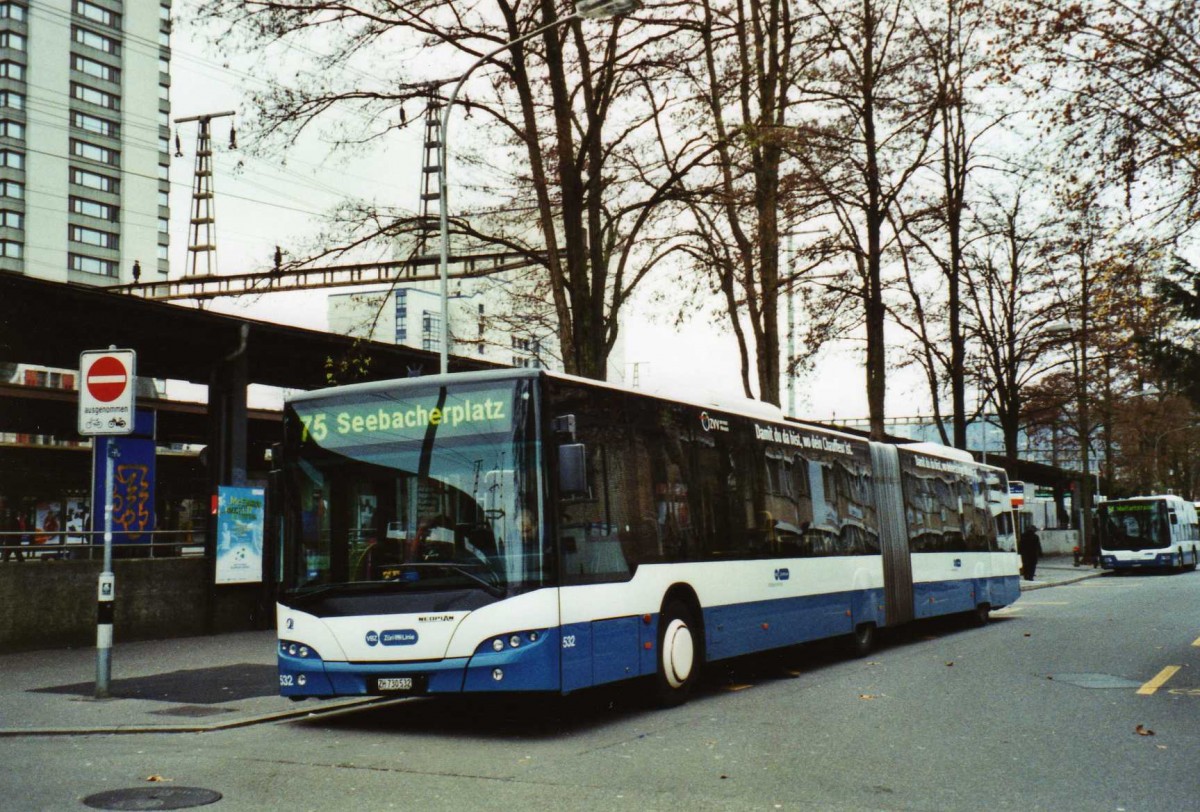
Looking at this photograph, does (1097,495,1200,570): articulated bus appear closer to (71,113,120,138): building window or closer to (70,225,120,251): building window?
(70,225,120,251): building window

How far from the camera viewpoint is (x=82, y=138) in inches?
3487

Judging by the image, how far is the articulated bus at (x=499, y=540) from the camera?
390 inches

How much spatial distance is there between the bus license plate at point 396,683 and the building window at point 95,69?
292ft

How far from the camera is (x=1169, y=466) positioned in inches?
2726

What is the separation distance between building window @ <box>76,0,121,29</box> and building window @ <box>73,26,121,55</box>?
976mm

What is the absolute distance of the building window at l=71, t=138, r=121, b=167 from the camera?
88.1 meters

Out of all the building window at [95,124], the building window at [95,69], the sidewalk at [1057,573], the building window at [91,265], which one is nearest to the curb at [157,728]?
the sidewalk at [1057,573]

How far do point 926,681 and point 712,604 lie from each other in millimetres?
2517

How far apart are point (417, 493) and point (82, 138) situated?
288 feet

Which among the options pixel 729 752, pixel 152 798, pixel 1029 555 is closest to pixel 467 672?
pixel 729 752

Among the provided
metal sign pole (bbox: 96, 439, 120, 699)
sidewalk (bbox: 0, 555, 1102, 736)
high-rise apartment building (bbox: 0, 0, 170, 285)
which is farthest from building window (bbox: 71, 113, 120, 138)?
metal sign pole (bbox: 96, 439, 120, 699)

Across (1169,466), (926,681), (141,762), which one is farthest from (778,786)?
(1169,466)

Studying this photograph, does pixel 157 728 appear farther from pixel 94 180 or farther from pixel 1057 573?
pixel 94 180

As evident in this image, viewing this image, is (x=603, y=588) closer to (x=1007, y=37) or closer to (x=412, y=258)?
(x=1007, y=37)
